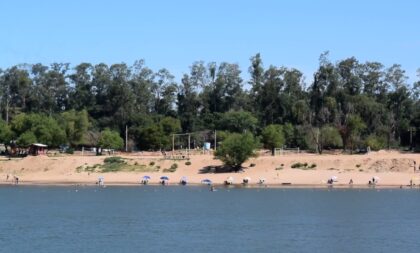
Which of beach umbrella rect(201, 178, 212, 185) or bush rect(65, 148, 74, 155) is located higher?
bush rect(65, 148, 74, 155)

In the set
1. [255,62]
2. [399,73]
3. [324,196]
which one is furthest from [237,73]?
[324,196]

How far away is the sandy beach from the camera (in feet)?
342

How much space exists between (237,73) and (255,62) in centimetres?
418

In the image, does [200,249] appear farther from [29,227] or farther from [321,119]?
[321,119]

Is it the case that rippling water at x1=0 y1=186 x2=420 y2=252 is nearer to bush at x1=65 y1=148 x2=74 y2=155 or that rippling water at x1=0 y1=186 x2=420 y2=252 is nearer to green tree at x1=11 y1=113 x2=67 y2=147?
green tree at x1=11 y1=113 x2=67 y2=147

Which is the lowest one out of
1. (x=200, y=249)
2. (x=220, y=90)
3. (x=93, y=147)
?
(x=200, y=249)

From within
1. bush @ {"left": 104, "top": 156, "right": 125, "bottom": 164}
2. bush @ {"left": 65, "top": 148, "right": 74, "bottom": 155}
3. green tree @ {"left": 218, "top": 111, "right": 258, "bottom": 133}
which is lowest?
bush @ {"left": 104, "top": 156, "right": 125, "bottom": 164}

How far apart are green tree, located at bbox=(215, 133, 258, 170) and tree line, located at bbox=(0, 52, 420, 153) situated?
18841 millimetres

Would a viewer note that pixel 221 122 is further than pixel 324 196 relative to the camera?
Yes

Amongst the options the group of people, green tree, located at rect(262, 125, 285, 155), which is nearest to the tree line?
green tree, located at rect(262, 125, 285, 155)

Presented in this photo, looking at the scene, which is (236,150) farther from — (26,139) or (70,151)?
(26,139)

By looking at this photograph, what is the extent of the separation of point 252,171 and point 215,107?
172 feet

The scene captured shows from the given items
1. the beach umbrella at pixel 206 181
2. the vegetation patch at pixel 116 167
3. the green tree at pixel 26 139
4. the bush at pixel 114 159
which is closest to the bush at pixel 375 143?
the beach umbrella at pixel 206 181

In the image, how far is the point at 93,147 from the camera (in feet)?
481
